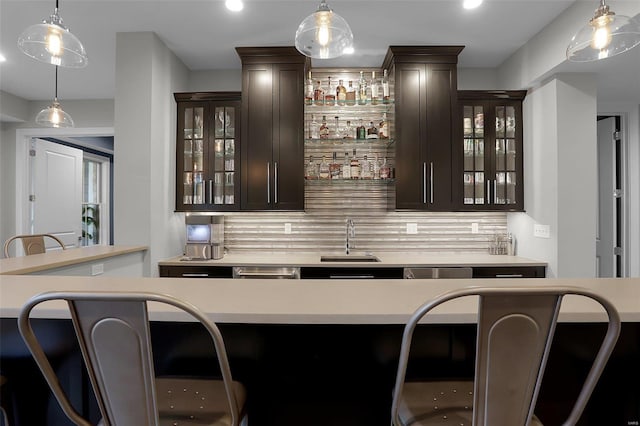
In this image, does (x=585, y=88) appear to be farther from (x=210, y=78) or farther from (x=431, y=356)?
(x=210, y=78)

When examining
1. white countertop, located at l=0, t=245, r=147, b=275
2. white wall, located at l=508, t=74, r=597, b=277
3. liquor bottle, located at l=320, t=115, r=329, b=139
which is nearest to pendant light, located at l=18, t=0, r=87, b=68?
white countertop, located at l=0, t=245, r=147, b=275

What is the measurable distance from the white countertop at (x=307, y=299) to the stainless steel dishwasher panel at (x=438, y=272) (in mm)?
1395

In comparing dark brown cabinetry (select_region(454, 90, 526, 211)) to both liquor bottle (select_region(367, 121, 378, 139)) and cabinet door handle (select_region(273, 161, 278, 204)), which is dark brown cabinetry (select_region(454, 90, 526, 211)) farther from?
cabinet door handle (select_region(273, 161, 278, 204))

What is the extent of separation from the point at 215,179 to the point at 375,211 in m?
1.58

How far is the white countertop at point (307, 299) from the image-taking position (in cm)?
94

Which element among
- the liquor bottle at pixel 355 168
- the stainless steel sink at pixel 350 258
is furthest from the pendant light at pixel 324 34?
the stainless steel sink at pixel 350 258

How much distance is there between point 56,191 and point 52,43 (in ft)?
12.8

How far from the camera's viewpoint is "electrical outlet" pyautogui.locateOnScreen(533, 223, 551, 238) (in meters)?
2.82

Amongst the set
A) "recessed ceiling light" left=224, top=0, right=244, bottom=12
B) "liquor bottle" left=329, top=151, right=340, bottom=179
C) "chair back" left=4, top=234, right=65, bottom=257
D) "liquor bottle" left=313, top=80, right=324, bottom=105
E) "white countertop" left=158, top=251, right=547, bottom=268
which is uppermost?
"recessed ceiling light" left=224, top=0, right=244, bottom=12

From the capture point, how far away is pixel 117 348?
76 cm

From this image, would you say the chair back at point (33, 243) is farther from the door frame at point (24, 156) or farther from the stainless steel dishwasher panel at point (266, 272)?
the door frame at point (24, 156)

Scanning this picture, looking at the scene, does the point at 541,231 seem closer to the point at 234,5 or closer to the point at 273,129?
the point at 273,129

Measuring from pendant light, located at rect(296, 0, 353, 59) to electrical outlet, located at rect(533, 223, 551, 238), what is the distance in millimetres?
2278

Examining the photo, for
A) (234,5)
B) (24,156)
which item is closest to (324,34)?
(234,5)
